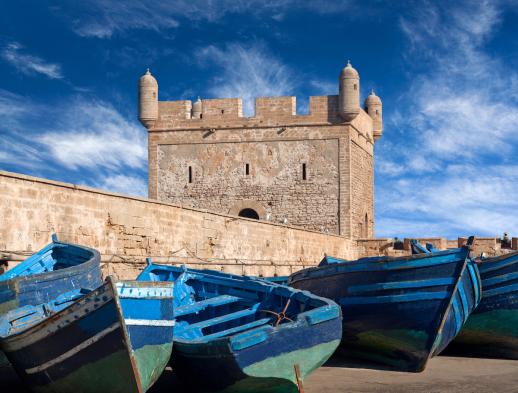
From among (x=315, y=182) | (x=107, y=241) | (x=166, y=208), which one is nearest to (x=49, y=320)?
(x=107, y=241)

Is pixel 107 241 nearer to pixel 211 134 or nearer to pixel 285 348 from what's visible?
pixel 285 348

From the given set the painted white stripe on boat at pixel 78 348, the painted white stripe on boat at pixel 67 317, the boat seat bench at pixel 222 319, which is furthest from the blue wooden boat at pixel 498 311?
the painted white stripe on boat at pixel 67 317

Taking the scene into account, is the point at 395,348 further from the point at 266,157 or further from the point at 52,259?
the point at 266,157

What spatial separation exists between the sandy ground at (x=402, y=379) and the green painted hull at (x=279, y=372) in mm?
696

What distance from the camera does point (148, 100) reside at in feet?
79.5

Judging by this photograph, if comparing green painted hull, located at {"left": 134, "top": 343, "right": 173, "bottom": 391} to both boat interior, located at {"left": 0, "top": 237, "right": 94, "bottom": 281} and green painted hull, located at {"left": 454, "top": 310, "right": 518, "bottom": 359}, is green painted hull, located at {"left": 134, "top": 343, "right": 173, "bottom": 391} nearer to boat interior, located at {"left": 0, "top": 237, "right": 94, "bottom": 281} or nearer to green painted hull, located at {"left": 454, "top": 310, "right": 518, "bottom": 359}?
boat interior, located at {"left": 0, "top": 237, "right": 94, "bottom": 281}

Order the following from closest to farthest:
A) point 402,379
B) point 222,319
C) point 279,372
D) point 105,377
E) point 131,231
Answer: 1. point 105,377
2. point 279,372
3. point 222,319
4. point 402,379
5. point 131,231

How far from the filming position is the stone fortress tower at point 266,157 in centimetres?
2359

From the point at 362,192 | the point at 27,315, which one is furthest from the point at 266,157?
the point at 27,315

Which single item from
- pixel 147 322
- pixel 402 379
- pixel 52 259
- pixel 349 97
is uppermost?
pixel 349 97

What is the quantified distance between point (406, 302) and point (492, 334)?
7.56 feet

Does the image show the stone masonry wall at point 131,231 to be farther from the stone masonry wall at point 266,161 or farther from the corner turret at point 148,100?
the corner turret at point 148,100

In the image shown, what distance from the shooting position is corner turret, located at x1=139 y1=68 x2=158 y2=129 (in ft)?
79.5

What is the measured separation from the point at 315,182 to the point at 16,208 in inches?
612
